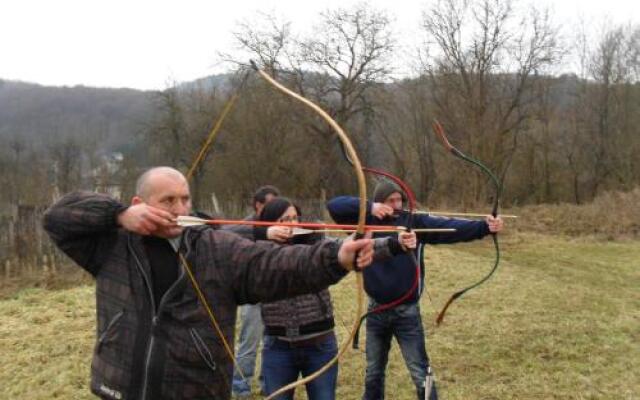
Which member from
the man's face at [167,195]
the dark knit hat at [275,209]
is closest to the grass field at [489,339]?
the dark knit hat at [275,209]

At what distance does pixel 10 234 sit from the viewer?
11609 mm

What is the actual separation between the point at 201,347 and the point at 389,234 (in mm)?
1868

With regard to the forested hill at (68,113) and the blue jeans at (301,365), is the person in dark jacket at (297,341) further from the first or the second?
the forested hill at (68,113)

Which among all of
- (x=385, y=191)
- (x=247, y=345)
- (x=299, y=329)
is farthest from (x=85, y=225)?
(x=247, y=345)

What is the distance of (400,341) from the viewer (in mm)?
3635

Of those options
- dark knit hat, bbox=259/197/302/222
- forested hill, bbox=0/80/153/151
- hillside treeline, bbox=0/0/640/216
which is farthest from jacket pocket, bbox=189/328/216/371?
forested hill, bbox=0/80/153/151

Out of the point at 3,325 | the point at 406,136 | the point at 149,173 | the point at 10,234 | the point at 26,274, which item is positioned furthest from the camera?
the point at 406,136

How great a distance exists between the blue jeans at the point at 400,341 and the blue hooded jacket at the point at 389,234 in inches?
3.8

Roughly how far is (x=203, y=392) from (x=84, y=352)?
4453mm

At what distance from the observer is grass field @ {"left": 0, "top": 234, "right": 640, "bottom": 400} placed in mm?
4820

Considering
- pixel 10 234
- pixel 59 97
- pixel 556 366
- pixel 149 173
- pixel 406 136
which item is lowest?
pixel 556 366

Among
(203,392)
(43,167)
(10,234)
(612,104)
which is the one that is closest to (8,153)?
(43,167)

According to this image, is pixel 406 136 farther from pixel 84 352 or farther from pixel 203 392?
pixel 203 392

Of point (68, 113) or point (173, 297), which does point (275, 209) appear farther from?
point (68, 113)
